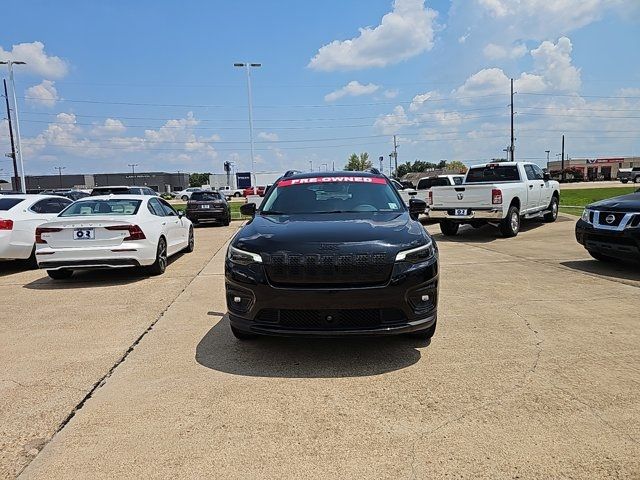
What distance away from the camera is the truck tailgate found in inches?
477

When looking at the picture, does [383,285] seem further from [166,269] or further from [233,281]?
[166,269]

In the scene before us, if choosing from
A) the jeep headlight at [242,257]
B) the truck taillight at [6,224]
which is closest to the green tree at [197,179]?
the truck taillight at [6,224]

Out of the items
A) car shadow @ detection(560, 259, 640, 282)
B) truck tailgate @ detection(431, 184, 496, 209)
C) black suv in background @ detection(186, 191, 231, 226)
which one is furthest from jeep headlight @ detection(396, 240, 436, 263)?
black suv in background @ detection(186, 191, 231, 226)

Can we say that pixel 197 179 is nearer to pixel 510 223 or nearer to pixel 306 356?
pixel 510 223

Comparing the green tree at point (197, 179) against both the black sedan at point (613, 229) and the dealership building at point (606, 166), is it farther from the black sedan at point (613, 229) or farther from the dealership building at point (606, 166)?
the black sedan at point (613, 229)

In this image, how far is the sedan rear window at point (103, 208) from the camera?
26.4 ft

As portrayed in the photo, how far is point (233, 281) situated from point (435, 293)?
1707 millimetres

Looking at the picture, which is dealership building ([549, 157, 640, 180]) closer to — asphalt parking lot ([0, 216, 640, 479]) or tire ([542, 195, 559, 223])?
tire ([542, 195, 559, 223])

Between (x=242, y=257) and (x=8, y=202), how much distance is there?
7.31 metres

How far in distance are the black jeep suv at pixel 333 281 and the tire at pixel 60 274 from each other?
5337mm

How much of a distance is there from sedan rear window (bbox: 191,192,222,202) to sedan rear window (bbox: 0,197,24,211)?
1025 cm

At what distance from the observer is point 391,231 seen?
4.13 m

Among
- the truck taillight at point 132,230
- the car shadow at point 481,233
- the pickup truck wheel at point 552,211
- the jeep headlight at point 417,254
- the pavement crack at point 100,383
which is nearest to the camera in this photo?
the pavement crack at point 100,383

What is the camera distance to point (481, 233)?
14195 mm
